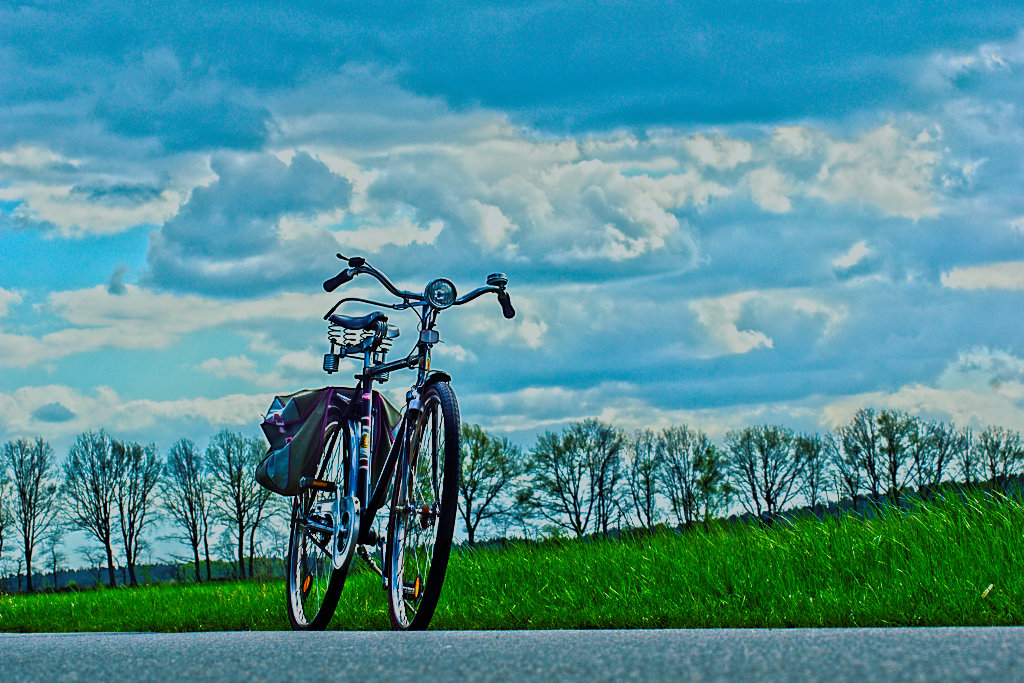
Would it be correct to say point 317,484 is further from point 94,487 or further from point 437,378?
point 94,487

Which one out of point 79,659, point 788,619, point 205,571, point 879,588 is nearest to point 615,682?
point 79,659

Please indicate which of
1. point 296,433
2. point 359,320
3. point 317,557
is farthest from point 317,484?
point 359,320

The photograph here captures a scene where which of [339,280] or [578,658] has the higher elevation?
[339,280]

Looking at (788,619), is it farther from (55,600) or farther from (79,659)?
(55,600)

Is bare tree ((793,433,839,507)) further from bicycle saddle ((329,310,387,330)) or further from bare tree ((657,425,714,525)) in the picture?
bicycle saddle ((329,310,387,330))

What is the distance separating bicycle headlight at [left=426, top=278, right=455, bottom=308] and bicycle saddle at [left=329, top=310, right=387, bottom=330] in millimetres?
923

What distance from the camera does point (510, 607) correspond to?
719cm

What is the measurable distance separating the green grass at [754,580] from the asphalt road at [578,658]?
2.14 meters

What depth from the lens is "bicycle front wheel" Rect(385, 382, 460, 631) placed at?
17.2ft

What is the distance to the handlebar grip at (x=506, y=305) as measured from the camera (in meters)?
6.22

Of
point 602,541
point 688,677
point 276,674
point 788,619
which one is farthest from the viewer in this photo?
point 602,541

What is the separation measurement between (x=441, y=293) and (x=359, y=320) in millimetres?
1160

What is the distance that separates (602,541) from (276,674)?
734 centimetres

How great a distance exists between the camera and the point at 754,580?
20.8 feet
